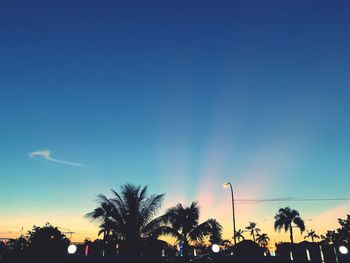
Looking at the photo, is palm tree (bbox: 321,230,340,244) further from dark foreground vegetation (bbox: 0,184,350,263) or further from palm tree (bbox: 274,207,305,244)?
dark foreground vegetation (bbox: 0,184,350,263)

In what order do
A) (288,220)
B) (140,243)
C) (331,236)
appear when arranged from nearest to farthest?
(140,243) → (288,220) → (331,236)

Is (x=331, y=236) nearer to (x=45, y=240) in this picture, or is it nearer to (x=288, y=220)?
(x=288, y=220)

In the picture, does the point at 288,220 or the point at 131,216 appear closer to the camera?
the point at 131,216

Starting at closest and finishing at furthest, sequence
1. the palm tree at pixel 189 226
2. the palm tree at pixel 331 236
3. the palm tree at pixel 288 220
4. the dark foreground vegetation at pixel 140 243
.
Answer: the dark foreground vegetation at pixel 140 243, the palm tree at pixel 189 226, the palm tree at pixel 288 220, the palm tree at pixel 331 236

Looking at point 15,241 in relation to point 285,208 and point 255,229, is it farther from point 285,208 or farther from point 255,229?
point 255,229

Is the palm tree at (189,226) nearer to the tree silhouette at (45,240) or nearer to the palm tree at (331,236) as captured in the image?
the tree silhouette at (45,240)

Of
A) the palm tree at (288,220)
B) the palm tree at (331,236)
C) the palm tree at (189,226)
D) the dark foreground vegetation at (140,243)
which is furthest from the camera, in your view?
the palm tree at (331,236)

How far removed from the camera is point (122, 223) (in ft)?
79.6

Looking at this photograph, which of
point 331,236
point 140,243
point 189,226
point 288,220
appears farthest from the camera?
point 331,236

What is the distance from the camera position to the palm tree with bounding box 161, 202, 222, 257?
28609 mm

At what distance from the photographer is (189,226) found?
30.4 metres

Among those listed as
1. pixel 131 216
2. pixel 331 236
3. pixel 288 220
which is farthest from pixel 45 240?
pixel 331 236

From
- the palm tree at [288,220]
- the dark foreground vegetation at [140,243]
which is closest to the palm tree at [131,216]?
the dark foreground vegetation at [140,243]

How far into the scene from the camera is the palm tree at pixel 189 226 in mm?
28609
